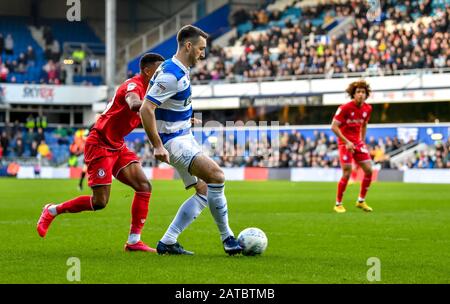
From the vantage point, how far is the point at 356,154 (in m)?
18.2

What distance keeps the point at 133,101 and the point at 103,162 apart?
1.14m

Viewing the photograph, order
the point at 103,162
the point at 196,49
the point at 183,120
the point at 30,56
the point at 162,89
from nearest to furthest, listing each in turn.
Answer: the point at 162,89 < the point at 196,49 < the point at 183,120 < the point at 103,162 < the point at 30,56

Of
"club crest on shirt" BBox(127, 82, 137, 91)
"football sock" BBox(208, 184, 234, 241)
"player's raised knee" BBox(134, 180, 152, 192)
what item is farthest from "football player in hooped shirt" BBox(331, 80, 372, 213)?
"football sock" BBox(208, 184, 234, 241)

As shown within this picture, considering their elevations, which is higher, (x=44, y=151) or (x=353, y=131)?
(x=353, y=131)

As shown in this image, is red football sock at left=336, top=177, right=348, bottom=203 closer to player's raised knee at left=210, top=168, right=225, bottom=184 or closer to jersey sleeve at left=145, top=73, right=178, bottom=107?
player's raised knee at left=210, top=168, right=225, bottom=184

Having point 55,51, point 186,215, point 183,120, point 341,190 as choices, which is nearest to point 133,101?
point 183,120

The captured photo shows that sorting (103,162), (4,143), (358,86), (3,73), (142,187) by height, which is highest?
(3,73)

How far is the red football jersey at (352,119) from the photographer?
18078mm

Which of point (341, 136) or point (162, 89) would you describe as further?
point (341, 136)

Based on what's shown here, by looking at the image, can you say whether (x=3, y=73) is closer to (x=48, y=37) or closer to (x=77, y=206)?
(x=48, y=37)

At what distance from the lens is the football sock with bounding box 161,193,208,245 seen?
9969 mm

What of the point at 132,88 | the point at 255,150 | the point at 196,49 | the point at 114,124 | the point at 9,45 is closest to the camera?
the point at 196,49

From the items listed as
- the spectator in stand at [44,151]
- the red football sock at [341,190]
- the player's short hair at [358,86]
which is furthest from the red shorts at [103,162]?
the spectator in stand at [44,151]
